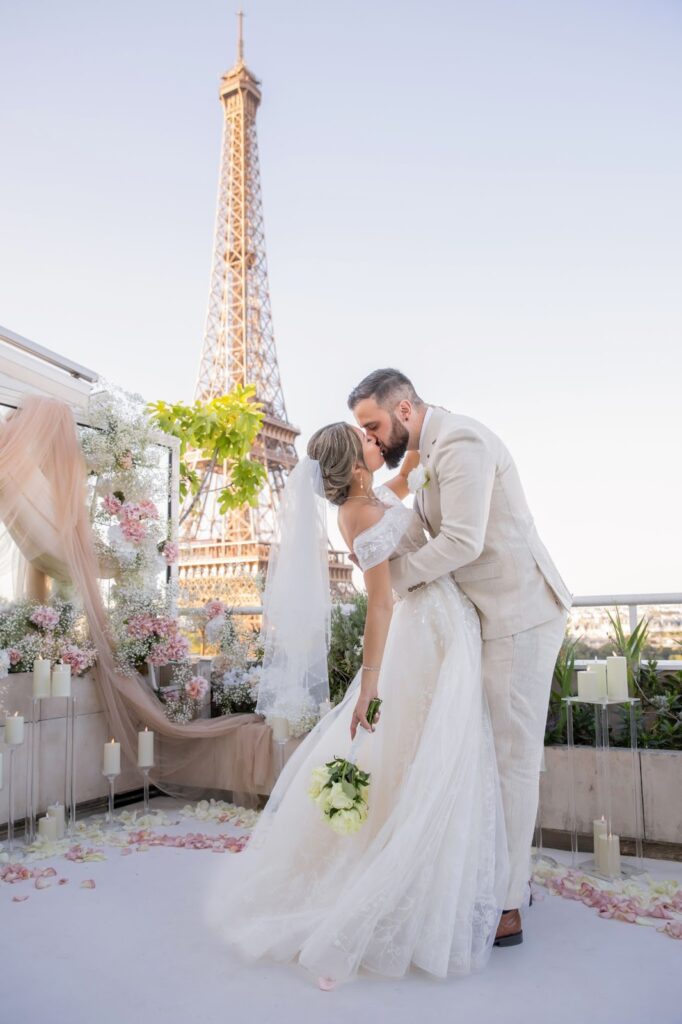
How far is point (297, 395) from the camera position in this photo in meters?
20.9

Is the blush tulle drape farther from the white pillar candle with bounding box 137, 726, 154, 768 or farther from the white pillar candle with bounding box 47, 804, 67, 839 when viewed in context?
the white pillar candle with bounding box 47, 804, 67, 839

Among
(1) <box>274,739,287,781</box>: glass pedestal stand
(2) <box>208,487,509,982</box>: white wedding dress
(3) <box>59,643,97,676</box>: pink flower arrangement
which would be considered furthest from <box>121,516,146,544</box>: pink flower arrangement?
(2) <box>208,487,509,982</box>: white wedding dress

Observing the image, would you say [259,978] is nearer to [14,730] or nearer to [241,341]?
[14,730]

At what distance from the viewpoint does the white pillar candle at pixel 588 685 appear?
288 cm

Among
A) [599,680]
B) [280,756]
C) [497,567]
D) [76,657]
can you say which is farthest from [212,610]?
[497,567]

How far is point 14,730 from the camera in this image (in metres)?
3.15

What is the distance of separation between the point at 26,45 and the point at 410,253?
823 cm

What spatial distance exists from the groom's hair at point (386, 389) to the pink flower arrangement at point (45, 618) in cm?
217

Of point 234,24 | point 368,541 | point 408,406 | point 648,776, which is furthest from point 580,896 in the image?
point 234,24

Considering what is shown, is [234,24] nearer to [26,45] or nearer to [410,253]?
[410,253]

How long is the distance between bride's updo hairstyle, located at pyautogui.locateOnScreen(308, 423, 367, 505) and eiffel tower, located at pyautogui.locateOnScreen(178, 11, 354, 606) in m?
16.0

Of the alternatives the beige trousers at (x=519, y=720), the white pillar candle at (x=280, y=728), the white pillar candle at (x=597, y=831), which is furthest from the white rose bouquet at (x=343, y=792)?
the white pillar candle at (x=280, y=728)

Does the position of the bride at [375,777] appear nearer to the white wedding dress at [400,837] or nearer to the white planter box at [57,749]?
the white wedding dress at [400,837]

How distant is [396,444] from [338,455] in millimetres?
212
